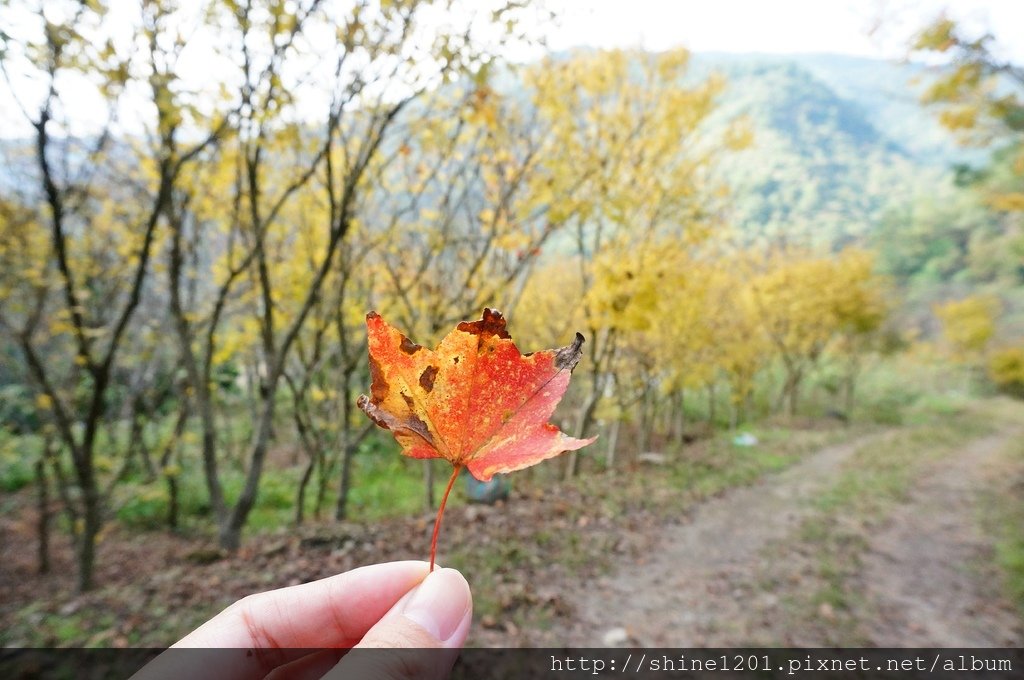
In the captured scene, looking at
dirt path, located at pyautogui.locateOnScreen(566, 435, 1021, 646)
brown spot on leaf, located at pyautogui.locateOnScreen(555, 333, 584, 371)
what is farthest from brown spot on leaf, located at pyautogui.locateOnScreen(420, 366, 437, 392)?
dirt path, located at pyautogui.locateOnScreen(566, 435, 1021, 646)

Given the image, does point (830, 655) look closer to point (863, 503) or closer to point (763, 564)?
point (763, 564)

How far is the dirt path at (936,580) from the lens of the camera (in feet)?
13.1

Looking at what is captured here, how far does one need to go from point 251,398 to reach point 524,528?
702 centimetres

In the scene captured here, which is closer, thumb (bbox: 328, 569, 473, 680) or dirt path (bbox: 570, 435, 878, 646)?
thumb (bbox: 328, 569, 473, 680)

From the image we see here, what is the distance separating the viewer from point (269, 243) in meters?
5.94

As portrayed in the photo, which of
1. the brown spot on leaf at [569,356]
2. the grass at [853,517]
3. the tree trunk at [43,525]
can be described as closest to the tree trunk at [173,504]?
the tree trunk at [43,525]

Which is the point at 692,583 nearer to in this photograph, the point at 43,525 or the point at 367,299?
the point at 367,299

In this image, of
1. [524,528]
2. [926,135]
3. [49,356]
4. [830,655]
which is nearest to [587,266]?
[524,528]

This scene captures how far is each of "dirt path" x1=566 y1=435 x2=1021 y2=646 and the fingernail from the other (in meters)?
3.21

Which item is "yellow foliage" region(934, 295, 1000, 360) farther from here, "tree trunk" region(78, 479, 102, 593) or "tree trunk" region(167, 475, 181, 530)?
"tree trunk" region(78, 479, 102, 593)

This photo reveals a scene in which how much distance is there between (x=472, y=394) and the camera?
620mm

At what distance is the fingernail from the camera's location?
0.82 meters

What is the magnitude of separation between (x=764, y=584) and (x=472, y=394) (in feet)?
16.7

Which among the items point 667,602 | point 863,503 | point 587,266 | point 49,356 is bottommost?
point 863,503
